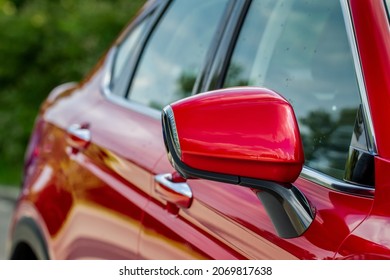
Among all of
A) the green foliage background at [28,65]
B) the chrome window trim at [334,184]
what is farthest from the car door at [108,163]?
the green foliage background at [28,65]

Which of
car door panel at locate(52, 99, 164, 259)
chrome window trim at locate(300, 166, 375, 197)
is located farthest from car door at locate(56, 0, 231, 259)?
chrome window trim at locate(300, 166, 375, 197)

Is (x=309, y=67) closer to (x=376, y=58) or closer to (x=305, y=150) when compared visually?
(x=305, y=150)

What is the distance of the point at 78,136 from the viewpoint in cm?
303

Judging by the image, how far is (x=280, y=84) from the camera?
2.23 metres

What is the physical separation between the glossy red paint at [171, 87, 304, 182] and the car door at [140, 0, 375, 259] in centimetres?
12

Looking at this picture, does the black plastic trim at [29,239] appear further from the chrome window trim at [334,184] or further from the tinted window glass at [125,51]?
the chrome window trim at [334,184]

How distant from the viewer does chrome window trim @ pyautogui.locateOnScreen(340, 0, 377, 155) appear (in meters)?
1.70

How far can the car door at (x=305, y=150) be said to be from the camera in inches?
67.0

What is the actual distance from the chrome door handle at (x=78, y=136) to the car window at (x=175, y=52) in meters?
0.20

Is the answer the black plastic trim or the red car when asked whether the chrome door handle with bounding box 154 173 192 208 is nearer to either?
the red car

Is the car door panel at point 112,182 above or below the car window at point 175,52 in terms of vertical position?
below

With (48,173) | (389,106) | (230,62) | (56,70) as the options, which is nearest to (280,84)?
(230,62)
